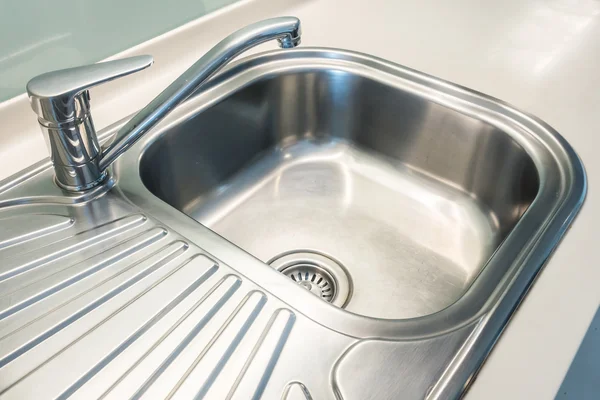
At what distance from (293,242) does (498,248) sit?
1.14 ft

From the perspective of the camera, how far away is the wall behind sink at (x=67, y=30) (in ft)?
2.14

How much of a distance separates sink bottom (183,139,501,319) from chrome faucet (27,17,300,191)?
0.23m

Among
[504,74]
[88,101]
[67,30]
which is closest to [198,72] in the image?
[88,101]

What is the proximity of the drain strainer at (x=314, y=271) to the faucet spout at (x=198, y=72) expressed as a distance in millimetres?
305

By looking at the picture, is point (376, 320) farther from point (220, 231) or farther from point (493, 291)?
point (220, 231)

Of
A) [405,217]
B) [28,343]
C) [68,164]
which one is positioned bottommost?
[405,217]

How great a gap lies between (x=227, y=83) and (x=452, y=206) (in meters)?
0.44

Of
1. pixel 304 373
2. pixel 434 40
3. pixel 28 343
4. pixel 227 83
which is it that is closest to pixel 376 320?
pixel 304 373

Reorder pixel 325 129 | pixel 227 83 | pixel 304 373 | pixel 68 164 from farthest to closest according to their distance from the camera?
pixel 325 129
pixel 227 83
pixel 68 164
pixel 304 373

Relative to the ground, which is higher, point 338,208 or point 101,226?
point 101,226

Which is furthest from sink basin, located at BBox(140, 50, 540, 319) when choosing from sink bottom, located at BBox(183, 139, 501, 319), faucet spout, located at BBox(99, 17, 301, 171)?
faucet spout, located at BBox(99, 17, 301, 171)

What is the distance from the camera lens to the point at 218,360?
44 centimetres

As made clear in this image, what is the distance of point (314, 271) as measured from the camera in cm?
76

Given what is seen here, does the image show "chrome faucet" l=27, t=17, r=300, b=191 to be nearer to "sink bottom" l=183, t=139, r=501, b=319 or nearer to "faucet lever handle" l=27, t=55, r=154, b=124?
"faucet lever handle" l=27, t=55, r=154, b=124
